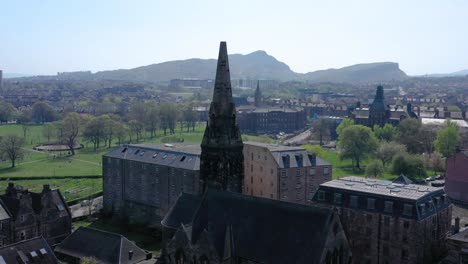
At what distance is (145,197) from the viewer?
7694cm

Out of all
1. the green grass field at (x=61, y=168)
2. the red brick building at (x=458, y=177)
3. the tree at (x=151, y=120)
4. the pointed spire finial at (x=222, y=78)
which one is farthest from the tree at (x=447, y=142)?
the tree at (x=151, y=120)

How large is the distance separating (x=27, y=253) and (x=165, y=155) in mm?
31981

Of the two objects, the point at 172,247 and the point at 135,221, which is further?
the point at 135,221

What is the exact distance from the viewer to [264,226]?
126 ft

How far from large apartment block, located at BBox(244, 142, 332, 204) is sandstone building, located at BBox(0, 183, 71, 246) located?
26738 millimetres

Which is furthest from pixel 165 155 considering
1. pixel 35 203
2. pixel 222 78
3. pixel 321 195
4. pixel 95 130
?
pixel 95 130

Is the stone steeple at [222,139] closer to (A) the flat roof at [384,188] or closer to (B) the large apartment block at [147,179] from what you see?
(A) the flat roof at [384,188]

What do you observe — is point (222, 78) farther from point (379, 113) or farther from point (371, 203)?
point (379, 113)

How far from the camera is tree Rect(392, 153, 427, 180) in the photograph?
98250mm

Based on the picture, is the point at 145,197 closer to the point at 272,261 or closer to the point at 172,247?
the point at 172,247

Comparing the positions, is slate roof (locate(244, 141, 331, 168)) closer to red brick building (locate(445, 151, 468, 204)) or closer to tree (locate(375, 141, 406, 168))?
red brick building (locate(445, 151, 468, 204))

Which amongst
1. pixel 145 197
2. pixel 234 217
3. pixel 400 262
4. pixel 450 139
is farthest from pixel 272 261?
pixel 450 139

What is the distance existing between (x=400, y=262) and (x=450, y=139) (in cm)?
7179

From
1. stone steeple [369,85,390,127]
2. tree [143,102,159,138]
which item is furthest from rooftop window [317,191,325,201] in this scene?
tree [143,102,159,138]
